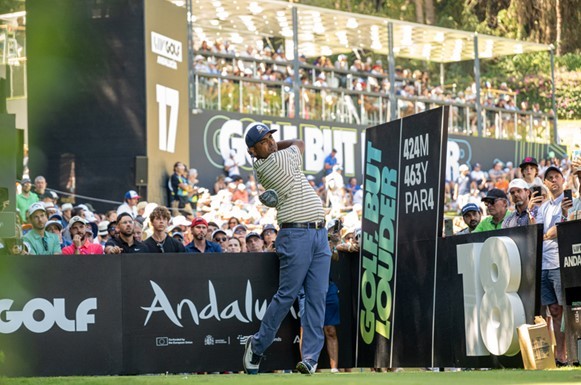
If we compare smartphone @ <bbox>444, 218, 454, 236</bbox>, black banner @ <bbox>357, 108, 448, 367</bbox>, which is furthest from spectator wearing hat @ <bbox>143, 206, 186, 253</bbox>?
smartphone @ <bbox>444, 218, 454, 236</bbox>

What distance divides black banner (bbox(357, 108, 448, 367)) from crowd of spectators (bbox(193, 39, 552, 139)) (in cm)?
1579

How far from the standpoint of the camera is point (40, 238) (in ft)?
38.9

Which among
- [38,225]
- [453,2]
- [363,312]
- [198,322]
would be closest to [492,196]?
[363,312]

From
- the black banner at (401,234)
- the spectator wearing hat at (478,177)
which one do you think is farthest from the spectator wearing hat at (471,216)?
the spectator wearing hat at (478,177)

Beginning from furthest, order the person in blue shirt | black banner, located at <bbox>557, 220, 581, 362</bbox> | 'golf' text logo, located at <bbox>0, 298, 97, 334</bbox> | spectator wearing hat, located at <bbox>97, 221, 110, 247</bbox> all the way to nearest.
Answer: the person in blue shirt → spectator wearing hat, located at <bbox>97, 221, 110, 247</bbox> → 'golf' text logo, located at <bbox>0, 298, 97, 334</bbox> → black banner, located at <bbox>557, 220, 581, 362</bbox>

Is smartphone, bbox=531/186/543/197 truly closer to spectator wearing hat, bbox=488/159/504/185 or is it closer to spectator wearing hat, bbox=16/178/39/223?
spectator wearing hat, bbox=16/178/39/223

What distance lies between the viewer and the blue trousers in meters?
8.96

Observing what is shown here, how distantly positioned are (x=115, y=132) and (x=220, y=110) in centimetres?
628

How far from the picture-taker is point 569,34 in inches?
2391

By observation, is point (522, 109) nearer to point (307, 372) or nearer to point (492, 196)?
point (492, 196)

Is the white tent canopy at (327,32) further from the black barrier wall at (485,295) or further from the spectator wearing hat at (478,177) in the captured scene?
the black barrier wall at (485,295)

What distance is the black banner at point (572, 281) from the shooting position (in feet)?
26.9

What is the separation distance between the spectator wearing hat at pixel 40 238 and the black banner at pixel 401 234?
3.24 metres

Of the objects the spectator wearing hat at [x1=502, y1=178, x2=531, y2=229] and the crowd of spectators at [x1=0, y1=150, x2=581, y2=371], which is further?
the crowd of spectators at [x1=0, y1=150, x2=581, y2=371]
